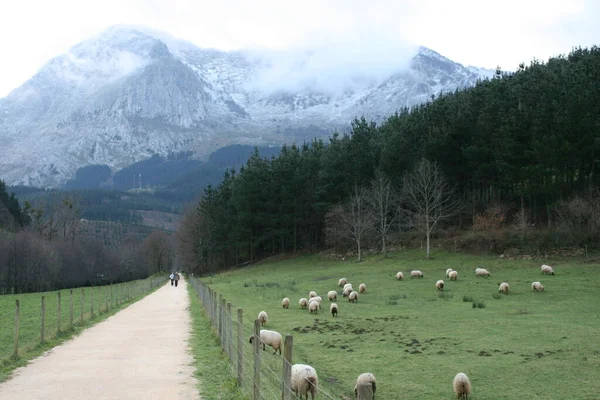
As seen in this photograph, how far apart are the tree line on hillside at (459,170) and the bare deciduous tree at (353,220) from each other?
393mm

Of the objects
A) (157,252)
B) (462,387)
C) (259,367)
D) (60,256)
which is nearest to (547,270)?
(462,387)

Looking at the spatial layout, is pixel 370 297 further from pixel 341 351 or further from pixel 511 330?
pixel 341 351

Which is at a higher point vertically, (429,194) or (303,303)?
(429,194)

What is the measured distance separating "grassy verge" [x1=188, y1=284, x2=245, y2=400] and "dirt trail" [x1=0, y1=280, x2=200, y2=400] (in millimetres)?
298

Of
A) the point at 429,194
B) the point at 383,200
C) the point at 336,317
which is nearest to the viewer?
the point at 336,317

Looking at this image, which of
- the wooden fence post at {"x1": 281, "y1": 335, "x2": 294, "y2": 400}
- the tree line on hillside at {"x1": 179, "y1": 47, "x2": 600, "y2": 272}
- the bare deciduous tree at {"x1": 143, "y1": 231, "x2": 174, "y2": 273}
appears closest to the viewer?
the wooden fence post at {"x1": 281, "y1": 335, "x2": 294, "y2": 400}

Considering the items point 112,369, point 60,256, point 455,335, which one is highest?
point 60,256

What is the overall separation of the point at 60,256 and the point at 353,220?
7325 centimetres

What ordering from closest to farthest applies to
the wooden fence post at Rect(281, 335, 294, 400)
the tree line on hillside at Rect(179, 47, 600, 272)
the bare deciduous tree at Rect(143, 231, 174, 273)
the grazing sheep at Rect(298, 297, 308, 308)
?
the wooden fence post at Rect(281, 335, 294, 400)
the grazing sheep at Rect(298, 297, 308, 308)
the tree line on hillside at Rect(179, 47, 600, 272)
the bare deciduous tree at Rect(143, 231, 174, 273)

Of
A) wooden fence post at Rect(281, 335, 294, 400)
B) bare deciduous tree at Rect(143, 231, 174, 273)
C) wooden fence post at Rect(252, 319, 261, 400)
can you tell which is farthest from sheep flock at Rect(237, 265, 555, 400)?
bare deciduous tree at Rect(143, 231, 174, 273)

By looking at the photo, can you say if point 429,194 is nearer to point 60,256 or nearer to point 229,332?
point 229,332

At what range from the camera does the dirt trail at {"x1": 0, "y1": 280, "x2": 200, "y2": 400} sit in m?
12.2

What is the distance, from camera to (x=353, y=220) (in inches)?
2766

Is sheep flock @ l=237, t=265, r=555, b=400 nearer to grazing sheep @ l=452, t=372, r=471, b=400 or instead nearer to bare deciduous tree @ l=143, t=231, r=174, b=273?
grazing sheep @ l=452, t=372, r=471, b=400
